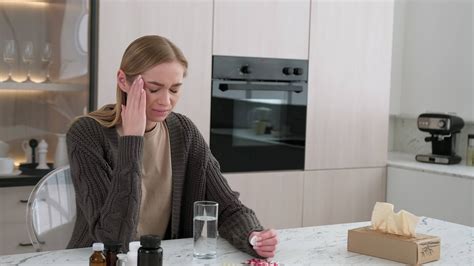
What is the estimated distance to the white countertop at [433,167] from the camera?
370cm

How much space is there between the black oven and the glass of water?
1.73 metres

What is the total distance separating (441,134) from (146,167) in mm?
2393

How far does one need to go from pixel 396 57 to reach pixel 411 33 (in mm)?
184

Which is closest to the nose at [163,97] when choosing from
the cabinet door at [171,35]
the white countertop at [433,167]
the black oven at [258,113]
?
the cabinet door at [171,35]

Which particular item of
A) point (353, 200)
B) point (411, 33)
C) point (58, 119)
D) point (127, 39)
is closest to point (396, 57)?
point (411, 33)

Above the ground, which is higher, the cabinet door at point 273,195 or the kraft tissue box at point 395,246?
the kraft tissue box at point 395,246

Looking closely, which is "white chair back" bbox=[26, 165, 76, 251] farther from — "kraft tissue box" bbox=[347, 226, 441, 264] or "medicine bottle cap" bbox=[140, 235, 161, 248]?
"kraft tissue box" bbox=[347, 226, 441, 264]

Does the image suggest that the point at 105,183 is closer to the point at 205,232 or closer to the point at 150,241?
the point at 205,232

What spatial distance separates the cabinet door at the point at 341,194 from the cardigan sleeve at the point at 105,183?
2.03m

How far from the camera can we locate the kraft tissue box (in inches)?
→ 73.2

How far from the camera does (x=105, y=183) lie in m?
2.01

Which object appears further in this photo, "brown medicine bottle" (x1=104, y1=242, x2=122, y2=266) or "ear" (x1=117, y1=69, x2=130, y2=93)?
"ear" (x1=117, y1=69, x2=130, y2=93)

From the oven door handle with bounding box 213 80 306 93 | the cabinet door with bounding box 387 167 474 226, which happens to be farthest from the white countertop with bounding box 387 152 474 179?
the oven door handle with bounding box 213 80 306 93

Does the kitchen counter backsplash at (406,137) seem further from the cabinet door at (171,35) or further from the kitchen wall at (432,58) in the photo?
the cabinet door at (171,35)
